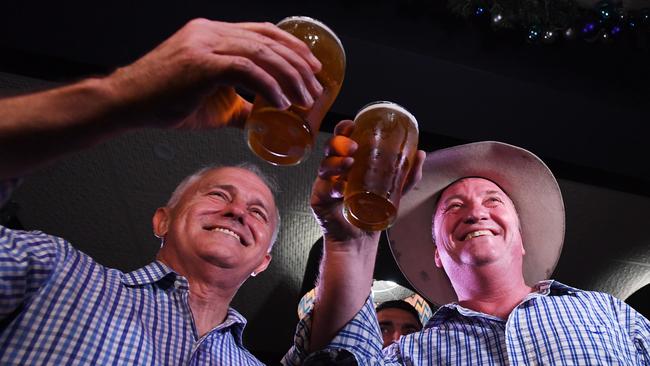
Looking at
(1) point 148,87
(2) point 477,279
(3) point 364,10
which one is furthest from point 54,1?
(2) point 477,279

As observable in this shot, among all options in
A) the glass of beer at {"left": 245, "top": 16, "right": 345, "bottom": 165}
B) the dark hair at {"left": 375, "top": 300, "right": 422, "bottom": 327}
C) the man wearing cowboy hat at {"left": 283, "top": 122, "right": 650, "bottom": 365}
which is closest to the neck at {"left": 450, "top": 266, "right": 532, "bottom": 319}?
the man wearing cowboy hat at {"left": 283, "top": 122, "right": 650, "bottom": 365}

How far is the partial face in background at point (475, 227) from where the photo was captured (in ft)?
5.62

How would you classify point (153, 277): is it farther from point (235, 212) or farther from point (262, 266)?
point (262, 266)

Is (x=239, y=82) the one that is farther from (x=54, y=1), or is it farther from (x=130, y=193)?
(x=130, y=193)

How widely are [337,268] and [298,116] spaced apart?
485 mm

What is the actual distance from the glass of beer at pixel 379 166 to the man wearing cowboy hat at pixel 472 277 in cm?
3

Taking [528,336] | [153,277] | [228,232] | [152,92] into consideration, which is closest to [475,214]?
[528,336]

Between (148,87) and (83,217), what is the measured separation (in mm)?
2814

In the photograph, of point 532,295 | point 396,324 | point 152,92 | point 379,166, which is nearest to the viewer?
point 152,92

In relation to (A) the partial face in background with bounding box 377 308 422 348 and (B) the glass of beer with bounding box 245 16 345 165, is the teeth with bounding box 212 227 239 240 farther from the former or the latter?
(A) the partial face in background with bounding box 377 308 422 348

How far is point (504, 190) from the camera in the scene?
201cm

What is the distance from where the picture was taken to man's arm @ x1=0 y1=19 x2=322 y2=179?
0.71 m

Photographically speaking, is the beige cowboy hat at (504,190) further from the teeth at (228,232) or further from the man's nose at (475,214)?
the teeth at (228,232)

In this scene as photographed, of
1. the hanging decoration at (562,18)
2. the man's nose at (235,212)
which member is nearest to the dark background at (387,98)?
the hanging decoration at (562,18)
